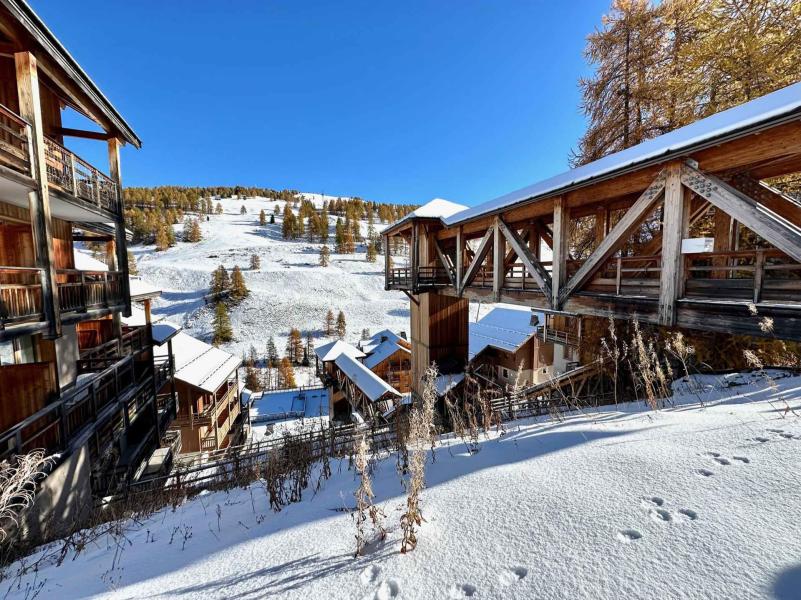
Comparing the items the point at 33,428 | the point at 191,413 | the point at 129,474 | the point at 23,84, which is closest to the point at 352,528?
the point at 33,428

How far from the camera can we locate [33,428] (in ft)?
22.9

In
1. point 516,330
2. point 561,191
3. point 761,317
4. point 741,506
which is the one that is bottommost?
point 516,330

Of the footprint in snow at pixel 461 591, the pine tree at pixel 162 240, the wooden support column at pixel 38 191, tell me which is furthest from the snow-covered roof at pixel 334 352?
the pine tree at pixel 162 240

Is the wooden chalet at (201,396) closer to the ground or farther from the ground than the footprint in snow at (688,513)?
closer to the ground

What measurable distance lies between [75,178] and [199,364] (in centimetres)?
1298

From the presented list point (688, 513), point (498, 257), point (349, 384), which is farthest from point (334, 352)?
point (688, 513)

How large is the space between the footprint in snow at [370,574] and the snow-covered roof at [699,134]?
5143mm

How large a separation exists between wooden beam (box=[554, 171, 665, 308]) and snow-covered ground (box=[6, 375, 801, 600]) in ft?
7.78

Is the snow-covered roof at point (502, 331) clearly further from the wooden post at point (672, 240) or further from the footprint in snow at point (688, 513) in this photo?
the footprint in snow at point (688, 513)

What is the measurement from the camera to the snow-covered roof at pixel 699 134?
3.11 meters

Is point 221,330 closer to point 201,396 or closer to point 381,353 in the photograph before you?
point 381,353

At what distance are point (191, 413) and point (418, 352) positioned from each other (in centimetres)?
1260

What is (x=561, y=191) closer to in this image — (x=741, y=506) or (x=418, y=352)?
(x=741, y=506)

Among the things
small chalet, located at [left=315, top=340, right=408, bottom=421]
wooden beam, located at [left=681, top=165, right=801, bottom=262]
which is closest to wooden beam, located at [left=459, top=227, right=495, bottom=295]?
wooden beam, located at [left=681, top=165, right=801, bottom=262]
